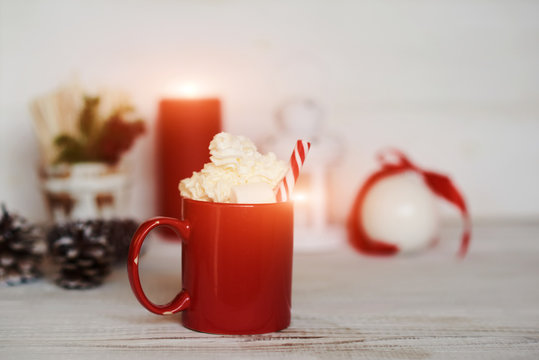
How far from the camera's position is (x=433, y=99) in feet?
4.02

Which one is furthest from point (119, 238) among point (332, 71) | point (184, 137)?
point (332, 71)

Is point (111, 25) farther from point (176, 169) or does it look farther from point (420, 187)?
point (420, 187)

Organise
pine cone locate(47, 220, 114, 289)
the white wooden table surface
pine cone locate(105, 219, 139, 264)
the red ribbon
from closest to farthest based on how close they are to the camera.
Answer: the white wooden table surface < pine cone locate(47, 220, 114, 289) < pine cone locate(105, 219, 139, 264) < the red ribbon

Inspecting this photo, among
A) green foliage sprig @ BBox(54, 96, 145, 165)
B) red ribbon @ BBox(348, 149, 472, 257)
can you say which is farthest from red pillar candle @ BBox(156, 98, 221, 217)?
red ribbon @ BBox(348, 149, 472, 257)

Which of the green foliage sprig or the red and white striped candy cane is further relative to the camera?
the green foliage sprig

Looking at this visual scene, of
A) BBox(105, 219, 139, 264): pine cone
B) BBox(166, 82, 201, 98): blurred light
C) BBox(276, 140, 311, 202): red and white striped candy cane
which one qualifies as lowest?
BBox(105, 219, 139, 264): pine cone

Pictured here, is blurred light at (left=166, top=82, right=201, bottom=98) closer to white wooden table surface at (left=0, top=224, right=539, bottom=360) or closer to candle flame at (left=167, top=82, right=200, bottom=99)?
candle flame at (left=167, top=82, right=200, bottom=99)

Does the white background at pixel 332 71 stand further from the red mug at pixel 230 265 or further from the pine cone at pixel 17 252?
the red mug at pixel 230 265

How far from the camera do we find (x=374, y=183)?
3.34ft

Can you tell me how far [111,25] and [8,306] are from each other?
64 cm

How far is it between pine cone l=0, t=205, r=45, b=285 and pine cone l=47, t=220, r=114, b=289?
0.04m

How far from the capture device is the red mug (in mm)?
584

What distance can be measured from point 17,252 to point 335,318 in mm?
432

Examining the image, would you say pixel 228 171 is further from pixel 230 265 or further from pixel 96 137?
pixel 96 137
